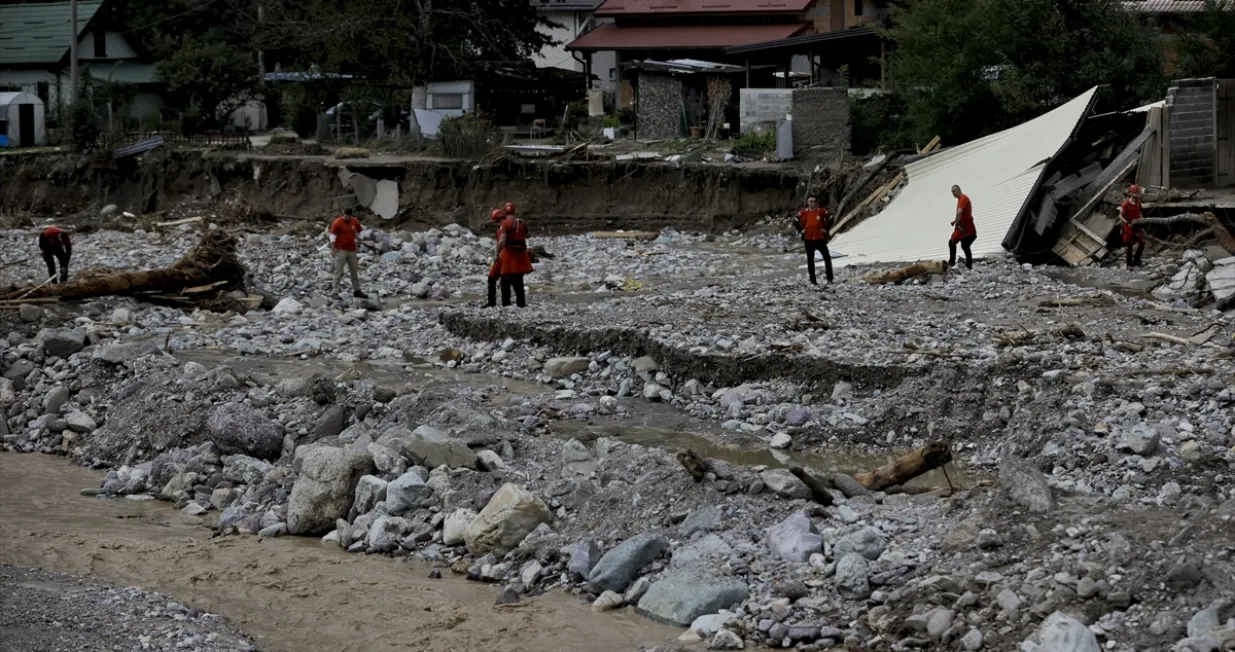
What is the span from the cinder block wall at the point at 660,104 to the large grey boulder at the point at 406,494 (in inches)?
961

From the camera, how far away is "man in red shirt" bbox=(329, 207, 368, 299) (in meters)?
19.9

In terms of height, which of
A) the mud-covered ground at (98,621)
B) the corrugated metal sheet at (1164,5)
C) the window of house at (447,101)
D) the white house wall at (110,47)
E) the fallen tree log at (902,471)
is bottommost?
the mud-covered ground at (98,621)

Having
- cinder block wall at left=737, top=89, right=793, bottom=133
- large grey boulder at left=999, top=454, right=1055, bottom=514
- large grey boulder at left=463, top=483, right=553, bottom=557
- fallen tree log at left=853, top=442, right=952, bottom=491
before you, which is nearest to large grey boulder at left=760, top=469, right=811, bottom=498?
fallen tree log at left=853, top=442, right=952, bottom=491

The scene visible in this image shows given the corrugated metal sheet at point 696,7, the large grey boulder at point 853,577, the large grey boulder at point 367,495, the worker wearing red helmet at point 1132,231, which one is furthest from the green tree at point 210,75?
the large grey boulder at point 853,577

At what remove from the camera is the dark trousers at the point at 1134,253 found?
1903 cm

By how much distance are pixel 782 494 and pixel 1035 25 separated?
20663 millimetres

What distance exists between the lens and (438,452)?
10820 mm

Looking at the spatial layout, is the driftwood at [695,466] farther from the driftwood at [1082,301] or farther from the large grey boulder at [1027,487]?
the driftwood at [1082,301]

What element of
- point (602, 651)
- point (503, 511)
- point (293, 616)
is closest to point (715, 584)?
point (602, 651)

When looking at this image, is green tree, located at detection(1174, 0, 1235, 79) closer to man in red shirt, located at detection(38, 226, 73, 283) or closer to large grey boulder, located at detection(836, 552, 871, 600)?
man in red shirt, located at detection(38, 226, 73, 283)

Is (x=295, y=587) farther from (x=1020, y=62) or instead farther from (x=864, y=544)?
(x=1020, y=62)

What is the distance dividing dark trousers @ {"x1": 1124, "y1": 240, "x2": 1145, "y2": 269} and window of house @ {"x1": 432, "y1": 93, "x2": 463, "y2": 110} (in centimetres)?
2144

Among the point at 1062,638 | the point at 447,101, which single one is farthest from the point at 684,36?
the point at 1062,638

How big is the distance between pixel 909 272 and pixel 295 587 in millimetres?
11425
